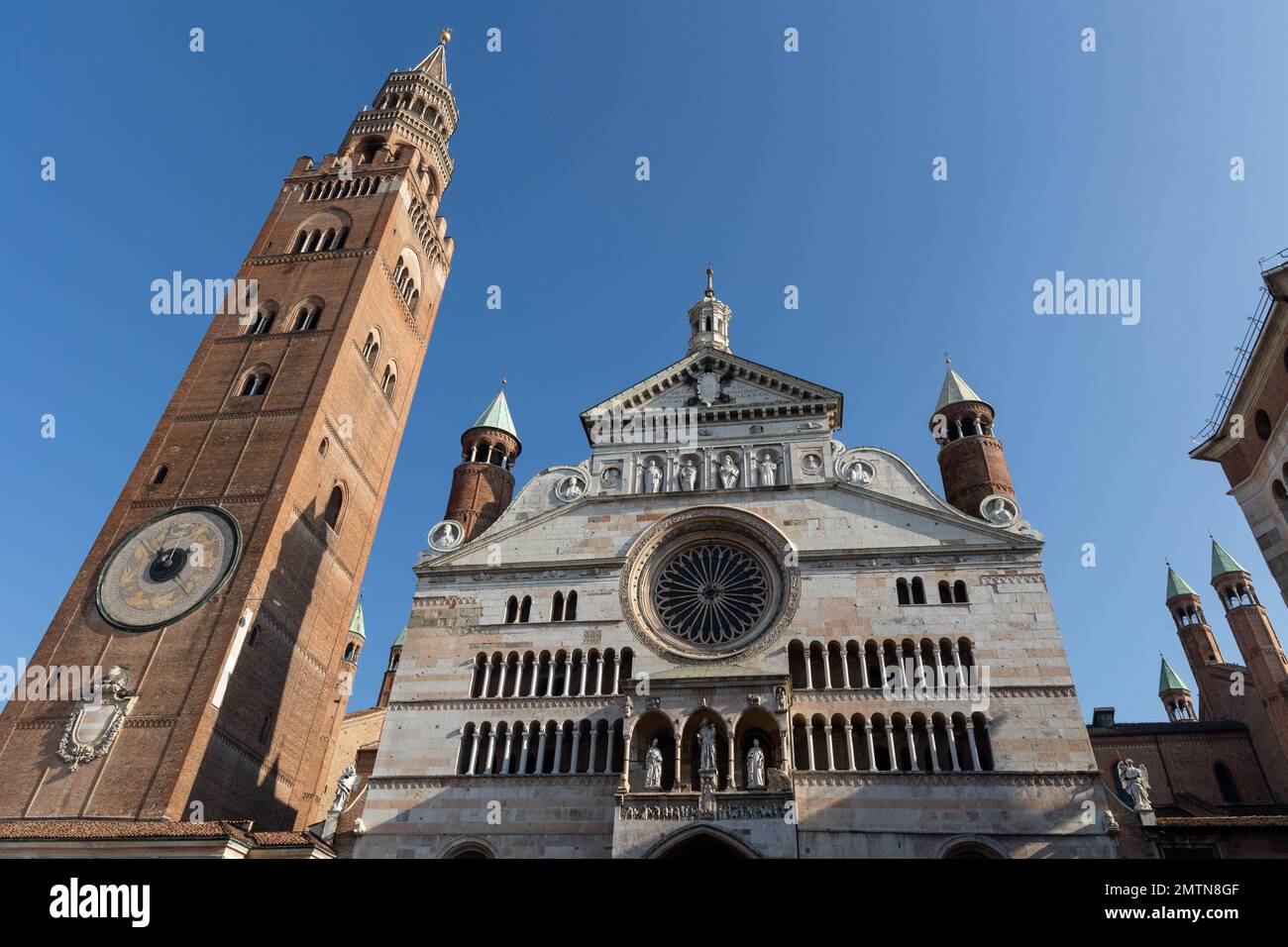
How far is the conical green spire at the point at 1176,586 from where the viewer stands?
54688 mm

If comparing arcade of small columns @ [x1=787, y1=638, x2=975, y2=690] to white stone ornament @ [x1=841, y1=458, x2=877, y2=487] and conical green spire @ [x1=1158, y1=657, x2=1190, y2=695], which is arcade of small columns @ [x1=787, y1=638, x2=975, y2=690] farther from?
conical green spire @ [x1=1158, y1=657, x2=1190, y2=695]

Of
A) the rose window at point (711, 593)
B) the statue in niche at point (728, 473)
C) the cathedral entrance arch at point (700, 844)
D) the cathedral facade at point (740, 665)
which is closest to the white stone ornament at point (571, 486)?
the cathedral facade at point (740, 665)

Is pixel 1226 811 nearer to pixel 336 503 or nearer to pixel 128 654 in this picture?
pixel 336 503

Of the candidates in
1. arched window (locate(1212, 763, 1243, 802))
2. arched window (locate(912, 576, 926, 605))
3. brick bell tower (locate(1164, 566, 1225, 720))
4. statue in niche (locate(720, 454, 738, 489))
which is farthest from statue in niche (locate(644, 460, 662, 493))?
brick bell tower (locate(1164, 566, 1225, 720))

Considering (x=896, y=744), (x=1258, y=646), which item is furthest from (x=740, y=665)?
(x=1258, y=646)

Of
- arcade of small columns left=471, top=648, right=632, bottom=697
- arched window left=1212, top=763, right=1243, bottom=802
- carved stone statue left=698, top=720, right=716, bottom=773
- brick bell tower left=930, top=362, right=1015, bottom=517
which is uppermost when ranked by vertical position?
brick bell tower left=930, top=362, right=1015, bottom=517

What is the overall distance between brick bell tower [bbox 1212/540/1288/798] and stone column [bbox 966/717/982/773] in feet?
88.3

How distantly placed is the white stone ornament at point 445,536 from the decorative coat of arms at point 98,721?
33.9 feet

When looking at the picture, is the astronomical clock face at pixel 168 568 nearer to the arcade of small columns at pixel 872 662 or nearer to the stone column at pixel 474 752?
the stone column at pixel 474 752

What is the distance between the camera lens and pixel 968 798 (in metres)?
21.2

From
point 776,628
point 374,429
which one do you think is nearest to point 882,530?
point 776,628

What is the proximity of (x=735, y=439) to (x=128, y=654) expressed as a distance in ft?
70.7

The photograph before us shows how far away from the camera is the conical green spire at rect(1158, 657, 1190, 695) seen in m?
57.4

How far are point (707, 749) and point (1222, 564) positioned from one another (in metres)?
45.8
